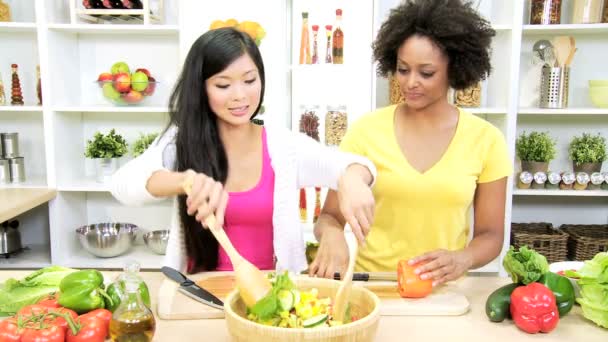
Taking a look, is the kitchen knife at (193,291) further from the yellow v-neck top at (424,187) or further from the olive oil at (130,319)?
the yellow v-neck top at (424,187)

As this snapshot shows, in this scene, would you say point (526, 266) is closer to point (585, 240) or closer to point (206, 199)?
point (206, 199)

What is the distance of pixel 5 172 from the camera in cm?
293

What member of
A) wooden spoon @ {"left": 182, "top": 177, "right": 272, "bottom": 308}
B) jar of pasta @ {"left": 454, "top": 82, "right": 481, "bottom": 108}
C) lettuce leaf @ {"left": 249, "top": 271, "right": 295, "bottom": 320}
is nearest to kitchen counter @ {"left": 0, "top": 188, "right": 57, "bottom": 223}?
wooden spoon @ {"left": 182, "top": 177, "right": 272, "bottom": 308}

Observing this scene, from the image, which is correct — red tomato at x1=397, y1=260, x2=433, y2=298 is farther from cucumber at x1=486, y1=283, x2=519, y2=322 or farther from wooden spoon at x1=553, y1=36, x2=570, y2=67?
wooden spoon at x1=553, y1=36, x2=570, y2=67

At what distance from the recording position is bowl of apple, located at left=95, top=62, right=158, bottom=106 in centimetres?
278

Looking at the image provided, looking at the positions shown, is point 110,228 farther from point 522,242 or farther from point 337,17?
point 522,242

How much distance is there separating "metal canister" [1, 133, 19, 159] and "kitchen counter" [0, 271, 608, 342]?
2.19 m

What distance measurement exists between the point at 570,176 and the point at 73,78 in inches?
103

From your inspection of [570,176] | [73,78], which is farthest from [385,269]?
[73,78]

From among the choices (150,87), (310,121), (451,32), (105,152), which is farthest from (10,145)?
(451,32)

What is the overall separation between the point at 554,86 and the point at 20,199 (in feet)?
8.39

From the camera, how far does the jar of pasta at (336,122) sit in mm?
2764

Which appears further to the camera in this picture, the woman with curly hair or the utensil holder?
the utensil holder

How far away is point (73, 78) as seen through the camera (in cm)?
301
